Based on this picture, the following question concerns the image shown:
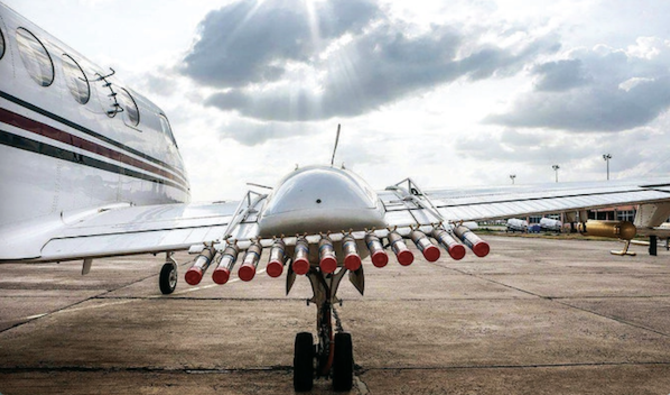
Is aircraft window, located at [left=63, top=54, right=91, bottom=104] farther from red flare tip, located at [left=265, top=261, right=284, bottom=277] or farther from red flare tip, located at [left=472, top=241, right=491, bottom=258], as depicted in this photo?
red flare tip, located at [left=472, top=241, right=491, bottom=258]

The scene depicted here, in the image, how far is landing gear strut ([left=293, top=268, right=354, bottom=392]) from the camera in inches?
193

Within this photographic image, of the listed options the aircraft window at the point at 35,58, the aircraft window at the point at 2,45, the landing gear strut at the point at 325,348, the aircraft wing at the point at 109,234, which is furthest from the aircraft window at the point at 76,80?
the landing gear strut at the point at 325,348

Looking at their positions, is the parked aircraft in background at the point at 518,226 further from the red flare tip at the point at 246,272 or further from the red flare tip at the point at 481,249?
the red flare tip at the point at 246,272

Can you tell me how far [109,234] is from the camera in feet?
18.7

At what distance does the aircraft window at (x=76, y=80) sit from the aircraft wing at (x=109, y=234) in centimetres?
191

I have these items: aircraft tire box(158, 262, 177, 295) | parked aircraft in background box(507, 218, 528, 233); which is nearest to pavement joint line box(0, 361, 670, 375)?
aircraft tire box(158, 262, 177, 295)

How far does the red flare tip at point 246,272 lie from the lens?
10.7ft

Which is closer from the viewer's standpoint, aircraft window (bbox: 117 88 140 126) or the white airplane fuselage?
the white airplane fuselage

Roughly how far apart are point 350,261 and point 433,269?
1582 cm

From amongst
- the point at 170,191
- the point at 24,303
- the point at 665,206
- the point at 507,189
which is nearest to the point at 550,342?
the point at 507,189

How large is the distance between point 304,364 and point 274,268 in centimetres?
209

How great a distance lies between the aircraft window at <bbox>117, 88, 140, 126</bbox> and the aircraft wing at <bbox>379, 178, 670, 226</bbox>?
565cm

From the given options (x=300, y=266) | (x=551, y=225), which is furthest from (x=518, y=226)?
(x=300, y=266)

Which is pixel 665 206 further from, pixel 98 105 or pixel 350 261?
pixel 98 105
